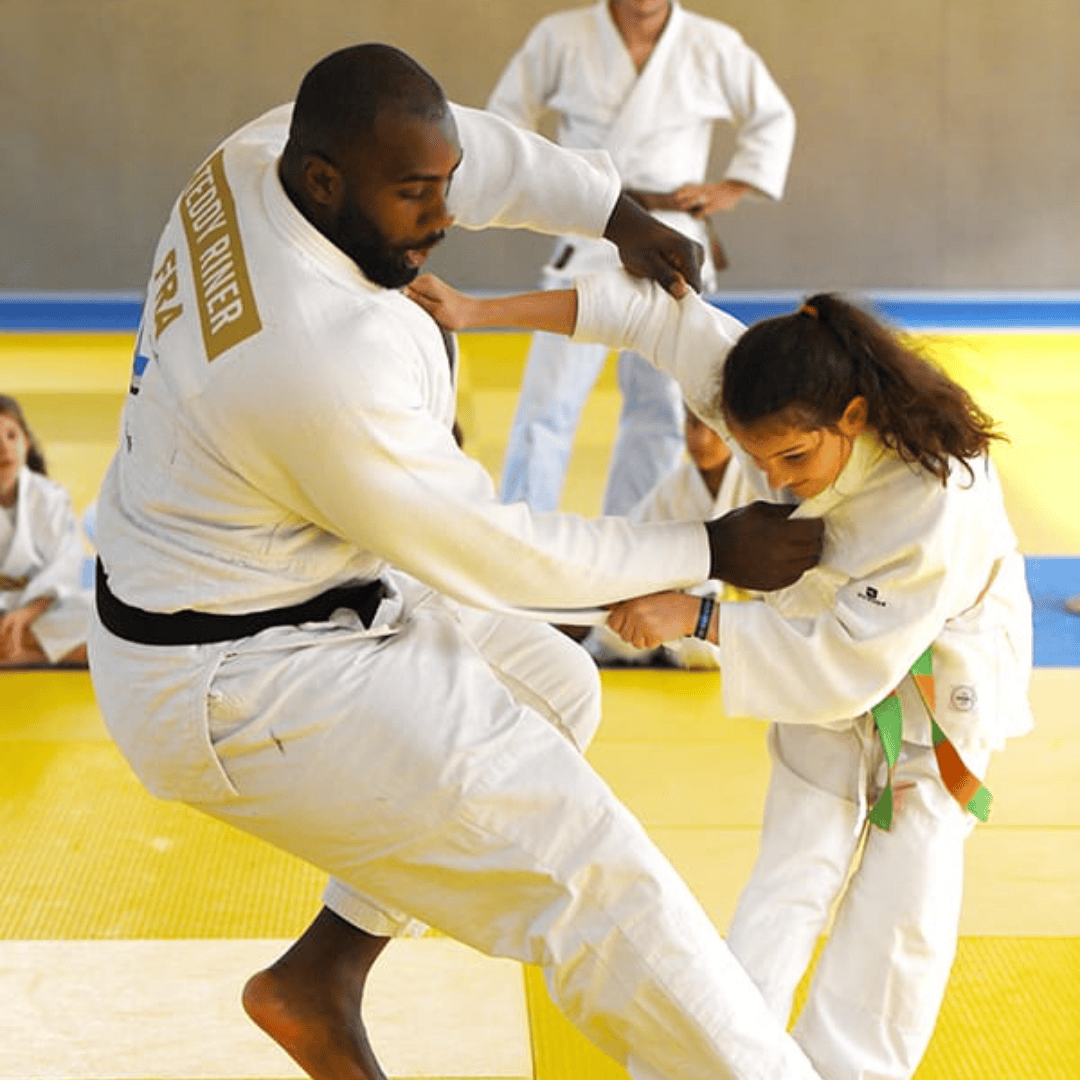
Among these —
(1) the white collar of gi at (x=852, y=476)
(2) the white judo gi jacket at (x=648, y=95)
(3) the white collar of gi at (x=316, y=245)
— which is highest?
(3) the white collar of gi at (x=316, y=245)

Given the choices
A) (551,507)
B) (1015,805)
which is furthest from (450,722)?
(551,507)

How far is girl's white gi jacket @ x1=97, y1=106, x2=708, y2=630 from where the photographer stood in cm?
216

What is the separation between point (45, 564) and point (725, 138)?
24.9 ft

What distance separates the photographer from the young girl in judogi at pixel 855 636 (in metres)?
2.51

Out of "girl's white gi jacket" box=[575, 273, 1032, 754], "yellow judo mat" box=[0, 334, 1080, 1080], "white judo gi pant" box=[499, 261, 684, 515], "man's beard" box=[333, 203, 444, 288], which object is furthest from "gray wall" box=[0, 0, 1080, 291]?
"man's beard" box=[333, 203, 444, 288]

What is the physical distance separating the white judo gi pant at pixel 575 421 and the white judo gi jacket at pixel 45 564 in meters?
1.39

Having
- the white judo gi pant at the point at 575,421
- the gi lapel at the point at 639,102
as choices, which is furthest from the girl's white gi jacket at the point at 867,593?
the gi lapel at the point at 639,102

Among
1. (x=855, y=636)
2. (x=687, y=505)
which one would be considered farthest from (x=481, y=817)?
(x=687, y=505)

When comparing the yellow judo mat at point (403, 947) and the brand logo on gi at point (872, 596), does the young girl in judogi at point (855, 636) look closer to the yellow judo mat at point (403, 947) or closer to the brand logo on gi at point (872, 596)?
the brand logo on gi at point (872, 596)

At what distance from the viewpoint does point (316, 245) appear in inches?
88.9

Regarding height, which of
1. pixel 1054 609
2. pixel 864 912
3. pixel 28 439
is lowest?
pixel 1054 609

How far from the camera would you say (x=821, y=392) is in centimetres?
247

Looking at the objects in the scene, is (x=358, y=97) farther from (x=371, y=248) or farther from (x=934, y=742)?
(x=934, y=742)

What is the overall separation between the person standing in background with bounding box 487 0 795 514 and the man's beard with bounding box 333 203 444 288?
3.51 m
